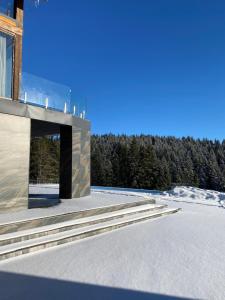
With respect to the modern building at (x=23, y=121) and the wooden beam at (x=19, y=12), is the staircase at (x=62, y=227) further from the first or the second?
the wooden beam at (x=19, y=12)

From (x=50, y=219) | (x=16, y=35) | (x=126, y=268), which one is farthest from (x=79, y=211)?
(x=16, y=35)

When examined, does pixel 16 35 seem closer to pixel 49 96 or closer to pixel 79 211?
pixel 49 96

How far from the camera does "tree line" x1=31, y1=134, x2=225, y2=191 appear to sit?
4297 centimetres

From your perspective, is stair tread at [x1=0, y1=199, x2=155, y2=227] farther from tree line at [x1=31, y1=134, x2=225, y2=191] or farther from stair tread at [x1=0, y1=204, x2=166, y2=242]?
tree line at [x1=31, y1=134, x2=225, y2=191]

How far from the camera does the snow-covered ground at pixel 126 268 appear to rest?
14.7 ft

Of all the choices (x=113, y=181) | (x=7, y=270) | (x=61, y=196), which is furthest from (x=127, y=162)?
(x=7, y=270)

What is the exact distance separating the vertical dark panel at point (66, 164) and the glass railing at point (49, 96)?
0.92 m

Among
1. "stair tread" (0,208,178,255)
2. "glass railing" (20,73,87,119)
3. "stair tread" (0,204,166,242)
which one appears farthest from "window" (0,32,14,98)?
"stair tread" (0,208,178,255)

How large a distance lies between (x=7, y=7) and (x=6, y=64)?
6.66 ft

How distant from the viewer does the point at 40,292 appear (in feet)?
14.6

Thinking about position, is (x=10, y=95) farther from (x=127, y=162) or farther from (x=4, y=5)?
(x=127, y=162)

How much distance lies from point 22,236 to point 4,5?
7976 millimetres

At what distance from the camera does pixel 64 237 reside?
7.18 m

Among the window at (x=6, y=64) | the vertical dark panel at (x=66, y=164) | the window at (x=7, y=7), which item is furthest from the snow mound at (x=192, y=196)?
the window at (x=7, y=7)
